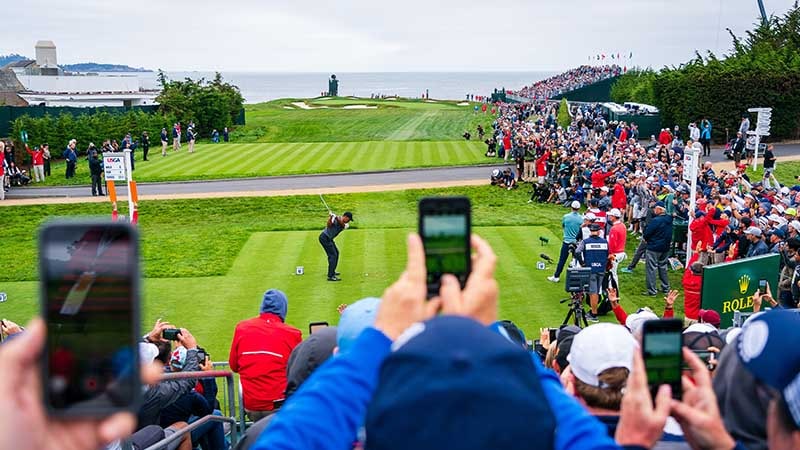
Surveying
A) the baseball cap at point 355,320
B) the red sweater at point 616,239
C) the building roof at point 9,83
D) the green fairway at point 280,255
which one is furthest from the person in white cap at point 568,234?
the building roof at point 9,83

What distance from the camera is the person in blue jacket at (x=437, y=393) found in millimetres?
1743

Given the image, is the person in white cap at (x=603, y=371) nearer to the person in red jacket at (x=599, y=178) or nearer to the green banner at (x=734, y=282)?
the green banner at (x=734, y=282)

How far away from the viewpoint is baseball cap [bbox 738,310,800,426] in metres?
2.46

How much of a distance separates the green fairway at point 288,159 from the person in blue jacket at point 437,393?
102ft

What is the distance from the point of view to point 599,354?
131 inches

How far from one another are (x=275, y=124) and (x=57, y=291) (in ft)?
192

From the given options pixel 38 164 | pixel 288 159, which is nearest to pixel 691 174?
pixel 288 159

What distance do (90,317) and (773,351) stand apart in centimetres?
208

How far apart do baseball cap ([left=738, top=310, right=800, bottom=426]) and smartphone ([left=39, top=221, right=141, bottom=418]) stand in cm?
195

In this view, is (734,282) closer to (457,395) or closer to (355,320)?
(355,320)

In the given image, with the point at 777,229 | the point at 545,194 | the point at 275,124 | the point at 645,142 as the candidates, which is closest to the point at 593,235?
the point at 777,229

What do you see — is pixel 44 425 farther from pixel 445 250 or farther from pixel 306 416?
pixel 445 250

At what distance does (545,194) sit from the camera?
86.6 feet

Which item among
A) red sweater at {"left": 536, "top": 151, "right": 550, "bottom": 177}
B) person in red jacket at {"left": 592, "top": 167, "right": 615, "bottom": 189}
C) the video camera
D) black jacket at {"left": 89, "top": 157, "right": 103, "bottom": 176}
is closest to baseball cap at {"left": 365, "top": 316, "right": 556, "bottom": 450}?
the video camera
